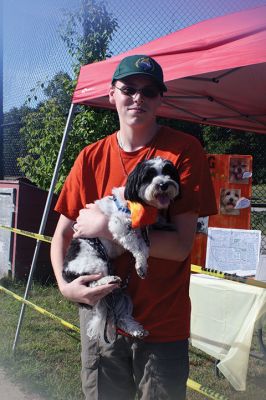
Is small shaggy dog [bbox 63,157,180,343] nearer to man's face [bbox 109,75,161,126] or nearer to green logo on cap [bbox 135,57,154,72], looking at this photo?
man's face [bbox 109,75,161,126]

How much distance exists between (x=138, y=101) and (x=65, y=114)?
17.7 ft

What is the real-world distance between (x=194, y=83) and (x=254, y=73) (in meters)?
0.58

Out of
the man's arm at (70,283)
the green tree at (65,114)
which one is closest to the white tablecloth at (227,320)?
the man's arm at (70,283)

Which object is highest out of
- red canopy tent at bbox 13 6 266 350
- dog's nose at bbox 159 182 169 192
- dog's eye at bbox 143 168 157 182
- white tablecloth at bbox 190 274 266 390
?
red canopy tent at bbox 13 6 266 350

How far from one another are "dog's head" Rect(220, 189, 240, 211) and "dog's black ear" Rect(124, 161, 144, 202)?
15.0 ft

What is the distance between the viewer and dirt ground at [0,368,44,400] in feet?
12.5

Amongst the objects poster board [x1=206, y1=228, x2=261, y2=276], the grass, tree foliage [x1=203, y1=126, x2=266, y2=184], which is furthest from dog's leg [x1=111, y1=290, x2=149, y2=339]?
tree foliage [x1=203, y1=126, x2=266, y2=184]

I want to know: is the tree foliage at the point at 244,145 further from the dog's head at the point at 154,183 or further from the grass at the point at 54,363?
the dog's head at the point at 154,183

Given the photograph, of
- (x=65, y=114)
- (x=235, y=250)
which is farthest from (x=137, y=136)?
(x=65, y=114)

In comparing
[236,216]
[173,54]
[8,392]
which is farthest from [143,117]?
[236,216]

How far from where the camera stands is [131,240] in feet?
5.99

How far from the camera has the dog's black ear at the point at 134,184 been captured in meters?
1.77

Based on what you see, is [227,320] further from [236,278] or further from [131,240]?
[131,240]

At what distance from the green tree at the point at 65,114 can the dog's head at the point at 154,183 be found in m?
4.95
